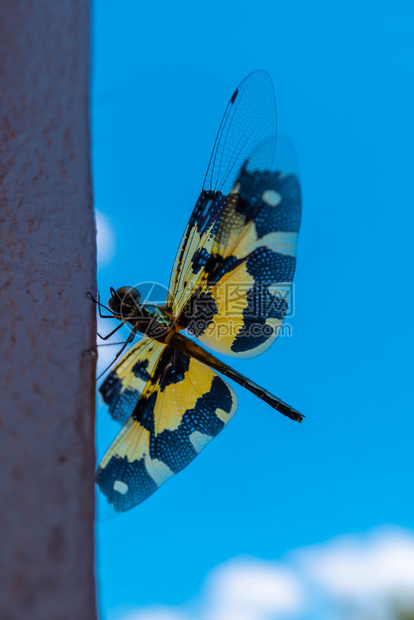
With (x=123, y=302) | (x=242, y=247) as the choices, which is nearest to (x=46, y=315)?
(x=123, y=302)

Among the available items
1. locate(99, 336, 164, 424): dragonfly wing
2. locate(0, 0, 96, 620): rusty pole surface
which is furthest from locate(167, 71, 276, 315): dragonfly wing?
locate(0, 0, 96, 620): rusty pole surface

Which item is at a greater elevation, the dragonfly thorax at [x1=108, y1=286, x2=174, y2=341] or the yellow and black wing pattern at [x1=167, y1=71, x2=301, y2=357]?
the yellow and black wing pattern at [x1=167, y1=71, x2=301, y2=357]

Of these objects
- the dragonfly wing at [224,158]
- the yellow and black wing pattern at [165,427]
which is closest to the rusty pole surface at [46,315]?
the dragonfly wing at [224,158]

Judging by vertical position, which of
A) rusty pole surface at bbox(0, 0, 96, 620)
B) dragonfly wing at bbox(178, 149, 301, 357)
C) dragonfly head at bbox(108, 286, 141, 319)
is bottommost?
rusty pole surface at bbox(0, 0, 96, 620)

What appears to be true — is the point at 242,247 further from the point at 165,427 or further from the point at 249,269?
the point at 165,427

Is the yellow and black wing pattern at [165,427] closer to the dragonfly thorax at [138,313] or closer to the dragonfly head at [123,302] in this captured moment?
the dragonfly thorax at [138,313]

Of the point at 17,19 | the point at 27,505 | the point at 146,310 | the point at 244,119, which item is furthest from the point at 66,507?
the point at 244,119

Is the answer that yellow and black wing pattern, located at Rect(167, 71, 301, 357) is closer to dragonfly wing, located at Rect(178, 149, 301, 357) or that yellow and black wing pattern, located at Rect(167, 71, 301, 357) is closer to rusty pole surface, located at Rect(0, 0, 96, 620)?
dragonfly wing, located at Rect(178, 149, 301, 357)

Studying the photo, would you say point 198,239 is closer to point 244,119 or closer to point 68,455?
point 244,119
